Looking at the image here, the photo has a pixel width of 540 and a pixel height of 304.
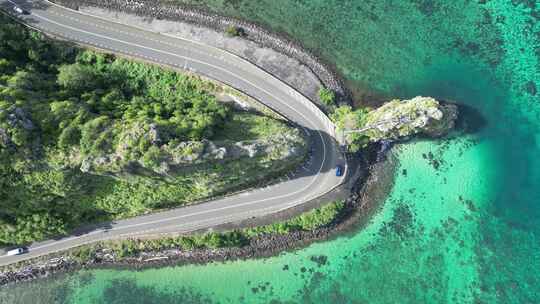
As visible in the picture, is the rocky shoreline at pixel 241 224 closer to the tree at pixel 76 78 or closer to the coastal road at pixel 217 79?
the coastal road at pixel 217 79

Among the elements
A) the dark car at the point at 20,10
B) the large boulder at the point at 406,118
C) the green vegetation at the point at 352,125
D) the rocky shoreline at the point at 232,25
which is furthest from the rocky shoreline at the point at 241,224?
the dark car at the point at 20,10

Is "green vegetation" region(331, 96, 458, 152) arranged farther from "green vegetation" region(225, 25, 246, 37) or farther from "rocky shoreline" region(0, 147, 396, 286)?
"green vegetation" region(225, 25, 246, 37)

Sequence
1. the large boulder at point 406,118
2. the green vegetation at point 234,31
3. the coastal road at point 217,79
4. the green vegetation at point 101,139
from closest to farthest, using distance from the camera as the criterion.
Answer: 1. the green vegetation at point 101,139
2. the large boulder at point 406,118
3. the coastal road at point 217,79
4. the green vegetation at point 234,31

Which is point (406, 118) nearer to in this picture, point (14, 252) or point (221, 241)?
point (221, 241)

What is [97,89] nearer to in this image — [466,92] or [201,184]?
[201,184]

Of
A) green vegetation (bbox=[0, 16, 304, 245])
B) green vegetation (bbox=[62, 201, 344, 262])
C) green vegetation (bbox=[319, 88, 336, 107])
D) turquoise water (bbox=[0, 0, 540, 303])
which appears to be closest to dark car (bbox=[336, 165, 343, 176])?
green vegetation (bbox=[62, 201, 344, 262])

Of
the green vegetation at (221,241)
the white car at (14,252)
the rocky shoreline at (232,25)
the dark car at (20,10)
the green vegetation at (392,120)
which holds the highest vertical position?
the rocky shoreline at (232,25)
